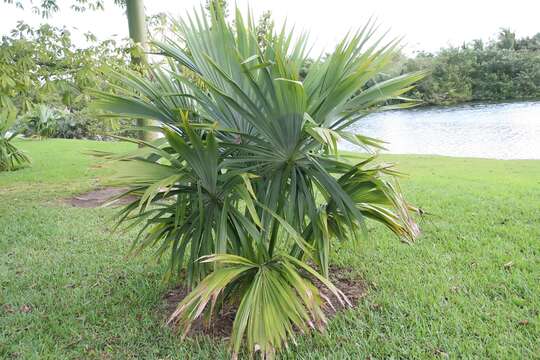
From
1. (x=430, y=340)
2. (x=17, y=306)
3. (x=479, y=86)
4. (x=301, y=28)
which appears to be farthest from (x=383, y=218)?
(x=479, y=86)

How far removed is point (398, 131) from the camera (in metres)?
19.4

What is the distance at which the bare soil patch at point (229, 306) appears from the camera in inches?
83.7

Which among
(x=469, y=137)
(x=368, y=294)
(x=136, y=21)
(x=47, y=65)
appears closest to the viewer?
(x=368, y=294)

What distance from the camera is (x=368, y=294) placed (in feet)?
7.80

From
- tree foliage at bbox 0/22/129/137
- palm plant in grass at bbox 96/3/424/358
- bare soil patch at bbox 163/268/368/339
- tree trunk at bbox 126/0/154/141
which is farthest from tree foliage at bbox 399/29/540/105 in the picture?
palm plant in grass at bbox 96/3/424/358

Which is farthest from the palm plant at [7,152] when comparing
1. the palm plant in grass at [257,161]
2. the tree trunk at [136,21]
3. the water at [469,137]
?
the water at [469,137]

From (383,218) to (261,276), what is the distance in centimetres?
73

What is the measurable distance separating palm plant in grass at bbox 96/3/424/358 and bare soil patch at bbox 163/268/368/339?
0.34 ft

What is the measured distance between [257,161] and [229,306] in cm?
87

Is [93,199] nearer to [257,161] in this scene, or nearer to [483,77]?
→ [257,161]

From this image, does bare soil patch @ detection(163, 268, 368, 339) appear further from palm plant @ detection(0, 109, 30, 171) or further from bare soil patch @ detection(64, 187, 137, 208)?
palm plant @ detection(0, 109, 30, 171)

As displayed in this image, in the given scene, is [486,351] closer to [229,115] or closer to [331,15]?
[229,115]

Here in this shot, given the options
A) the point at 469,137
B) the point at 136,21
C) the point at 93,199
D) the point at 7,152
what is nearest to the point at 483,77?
the point at 469,137

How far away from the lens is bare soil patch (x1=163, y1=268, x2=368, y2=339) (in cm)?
212
